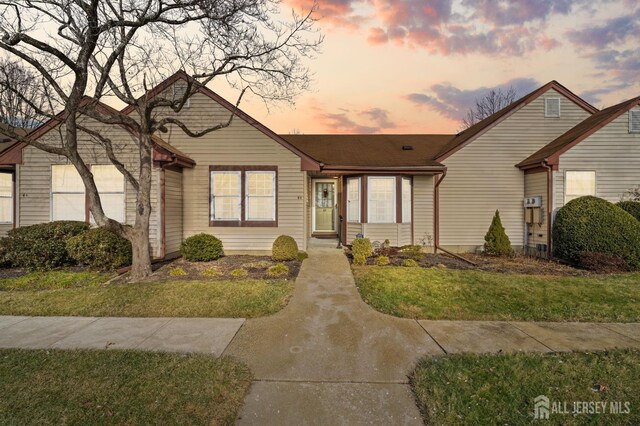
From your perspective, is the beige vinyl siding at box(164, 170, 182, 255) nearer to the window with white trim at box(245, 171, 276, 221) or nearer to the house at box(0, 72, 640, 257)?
the house at box(0, 72, 640, 257)

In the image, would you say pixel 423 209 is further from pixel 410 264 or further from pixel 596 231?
pixel 596 231

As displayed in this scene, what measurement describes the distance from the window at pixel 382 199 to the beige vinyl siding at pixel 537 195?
5000 mm

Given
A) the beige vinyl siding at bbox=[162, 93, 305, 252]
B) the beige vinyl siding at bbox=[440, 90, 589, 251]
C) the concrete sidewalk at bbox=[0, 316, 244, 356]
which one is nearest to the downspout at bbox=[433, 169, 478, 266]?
the beige vinyl siding at bbox=[440, 90, 589, 251]

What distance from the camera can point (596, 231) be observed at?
930 cm

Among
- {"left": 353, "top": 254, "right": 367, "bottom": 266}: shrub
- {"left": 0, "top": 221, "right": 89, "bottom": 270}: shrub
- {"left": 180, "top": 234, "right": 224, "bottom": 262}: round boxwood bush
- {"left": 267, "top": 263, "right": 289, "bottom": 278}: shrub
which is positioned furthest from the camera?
{"left": 180, "top": 234, "right": 224, "bottom": 262}: round boxwood bush

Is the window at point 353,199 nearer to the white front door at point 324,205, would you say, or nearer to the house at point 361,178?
the house at point 361,178

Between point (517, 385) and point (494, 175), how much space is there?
10520 mm

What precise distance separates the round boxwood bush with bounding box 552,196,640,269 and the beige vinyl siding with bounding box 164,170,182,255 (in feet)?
40.2

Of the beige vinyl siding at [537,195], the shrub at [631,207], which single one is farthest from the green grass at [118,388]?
the shrub at [631,207]

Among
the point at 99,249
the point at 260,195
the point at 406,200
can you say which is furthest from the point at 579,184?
the point at 99,249

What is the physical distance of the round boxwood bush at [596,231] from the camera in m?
9.00

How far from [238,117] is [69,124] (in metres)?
4.83

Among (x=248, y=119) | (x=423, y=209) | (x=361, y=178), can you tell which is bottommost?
(x=423, y=209)

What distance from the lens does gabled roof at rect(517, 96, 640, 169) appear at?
1073 centimetres
